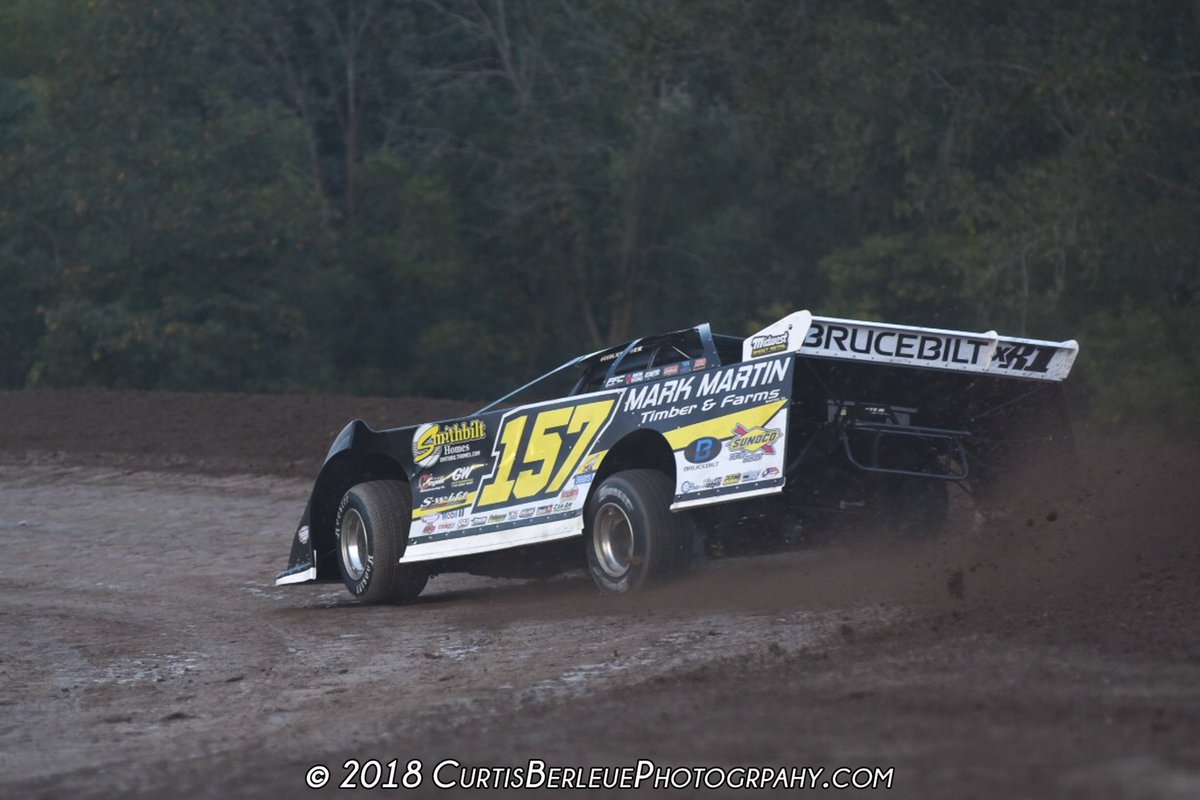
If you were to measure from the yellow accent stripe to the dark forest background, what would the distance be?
12.1 m

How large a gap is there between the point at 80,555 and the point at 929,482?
27.8ft

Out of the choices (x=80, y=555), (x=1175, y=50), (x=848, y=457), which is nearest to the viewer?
(x=848, y=457)

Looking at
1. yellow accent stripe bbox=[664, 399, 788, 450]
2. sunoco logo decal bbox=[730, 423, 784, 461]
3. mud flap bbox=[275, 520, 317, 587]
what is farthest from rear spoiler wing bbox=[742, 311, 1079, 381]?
mud flap bbox=[275, 520, 317, 587]

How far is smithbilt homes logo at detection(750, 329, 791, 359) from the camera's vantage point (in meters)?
8.77

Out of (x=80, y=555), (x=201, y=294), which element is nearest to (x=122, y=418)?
(x=80, y=555)

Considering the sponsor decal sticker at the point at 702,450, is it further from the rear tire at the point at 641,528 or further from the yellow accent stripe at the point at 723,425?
the rear tire at the point at 641,528

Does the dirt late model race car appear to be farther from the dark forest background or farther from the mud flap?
the dark forest background

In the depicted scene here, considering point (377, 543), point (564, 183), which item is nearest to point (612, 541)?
point (377, 543)

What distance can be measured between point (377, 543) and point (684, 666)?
4185 mm

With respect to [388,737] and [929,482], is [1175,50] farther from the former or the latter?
[388,737]

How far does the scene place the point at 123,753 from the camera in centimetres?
646

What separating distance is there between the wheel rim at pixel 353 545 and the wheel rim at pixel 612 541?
212cm

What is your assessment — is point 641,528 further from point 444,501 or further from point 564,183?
point 564,183

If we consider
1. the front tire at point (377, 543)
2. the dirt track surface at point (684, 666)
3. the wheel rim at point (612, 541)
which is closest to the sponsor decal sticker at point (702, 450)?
the wheel rim at point (612, 541)
